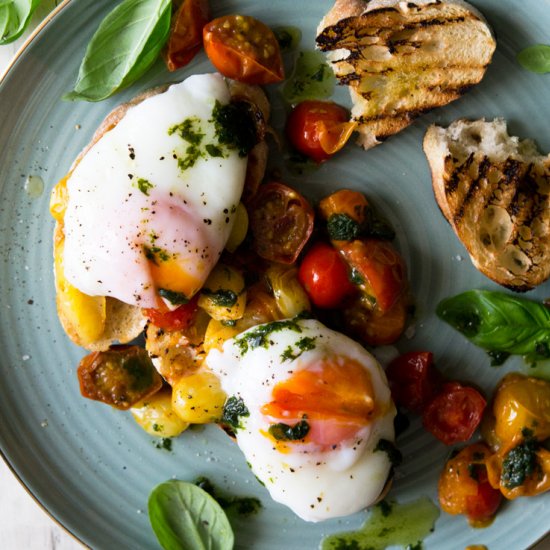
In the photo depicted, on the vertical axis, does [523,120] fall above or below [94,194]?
below

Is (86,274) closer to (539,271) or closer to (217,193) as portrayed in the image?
(217,193)

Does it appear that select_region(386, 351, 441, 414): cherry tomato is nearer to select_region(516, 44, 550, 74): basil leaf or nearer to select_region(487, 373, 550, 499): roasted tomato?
select_region(487, 373, 550, 499): roasted tomato

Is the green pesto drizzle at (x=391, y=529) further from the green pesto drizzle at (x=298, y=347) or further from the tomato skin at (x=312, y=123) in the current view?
the tomato skin at (x=312, y=123)

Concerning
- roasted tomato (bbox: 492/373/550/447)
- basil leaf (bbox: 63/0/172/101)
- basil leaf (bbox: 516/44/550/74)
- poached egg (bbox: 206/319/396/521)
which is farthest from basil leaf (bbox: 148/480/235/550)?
basil leaf (bbox: 516/44/550/74)

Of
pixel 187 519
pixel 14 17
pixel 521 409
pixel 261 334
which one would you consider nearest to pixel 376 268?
pixel 261 334

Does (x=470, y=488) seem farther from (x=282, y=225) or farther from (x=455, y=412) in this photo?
(x=282, y=225)

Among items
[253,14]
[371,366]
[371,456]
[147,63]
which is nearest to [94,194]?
[147,63]
